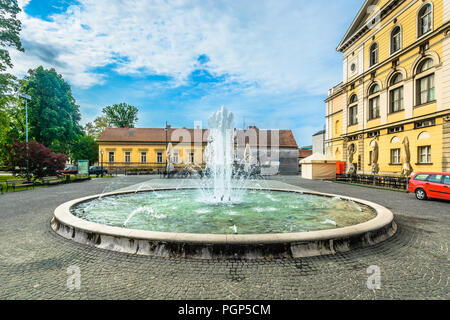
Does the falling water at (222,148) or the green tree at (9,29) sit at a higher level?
the green tree at (9,29)

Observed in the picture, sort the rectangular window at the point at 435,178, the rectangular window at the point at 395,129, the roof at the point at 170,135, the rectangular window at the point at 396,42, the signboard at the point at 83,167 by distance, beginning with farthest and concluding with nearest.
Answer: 1. the roof at the point at 170,135
2. the signboard at the point at 83,167
3. the rectangular window at the point at 396,42
4. the rectangular window at the point at 395,129
5. the rectangular window at the point at 435,178

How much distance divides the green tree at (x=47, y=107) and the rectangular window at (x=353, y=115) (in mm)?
41851

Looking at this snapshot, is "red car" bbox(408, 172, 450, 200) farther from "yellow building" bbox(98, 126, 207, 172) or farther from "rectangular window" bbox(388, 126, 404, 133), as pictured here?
"yellow building" bbox(98, 126, 207, 172)

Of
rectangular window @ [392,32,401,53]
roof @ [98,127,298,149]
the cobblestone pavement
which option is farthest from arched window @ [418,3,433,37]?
roof @ [98,127,298,149]

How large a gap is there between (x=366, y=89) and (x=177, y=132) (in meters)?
36.1

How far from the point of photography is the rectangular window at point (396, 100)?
2064 cm

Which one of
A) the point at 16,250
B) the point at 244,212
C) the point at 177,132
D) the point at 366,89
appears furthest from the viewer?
the point at 177,132

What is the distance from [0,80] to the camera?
71.6 feet

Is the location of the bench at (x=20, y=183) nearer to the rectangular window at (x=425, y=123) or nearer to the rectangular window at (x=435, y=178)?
the rectangular window at (x=435, y=178)

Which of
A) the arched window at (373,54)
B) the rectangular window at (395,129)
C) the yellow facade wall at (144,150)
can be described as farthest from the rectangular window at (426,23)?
the yellow facade wall at (144,150)

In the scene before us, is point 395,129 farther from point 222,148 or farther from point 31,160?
point 31,160

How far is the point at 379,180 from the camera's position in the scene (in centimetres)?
1875
